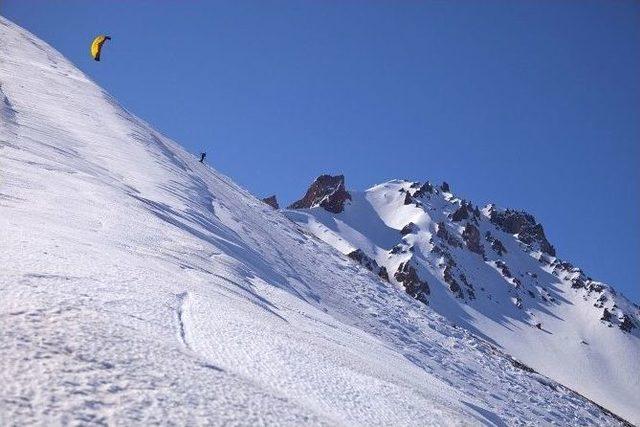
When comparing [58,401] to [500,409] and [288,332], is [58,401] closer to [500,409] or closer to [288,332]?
[288,332]

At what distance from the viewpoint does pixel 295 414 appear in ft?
9.34

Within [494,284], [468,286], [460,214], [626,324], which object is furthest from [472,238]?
[626,324]

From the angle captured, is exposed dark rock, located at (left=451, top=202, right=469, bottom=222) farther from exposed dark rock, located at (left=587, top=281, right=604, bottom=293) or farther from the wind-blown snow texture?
the wind-blown snow texture

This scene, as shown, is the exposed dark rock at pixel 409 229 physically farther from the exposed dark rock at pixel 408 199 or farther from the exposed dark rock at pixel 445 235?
the exposed dark rock at pixel 408 199

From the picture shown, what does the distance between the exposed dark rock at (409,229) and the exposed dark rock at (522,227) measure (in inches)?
2189

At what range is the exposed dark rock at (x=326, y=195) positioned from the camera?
10544cm

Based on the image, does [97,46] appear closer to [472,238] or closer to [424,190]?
[472,238]

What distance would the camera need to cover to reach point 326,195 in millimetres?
112500

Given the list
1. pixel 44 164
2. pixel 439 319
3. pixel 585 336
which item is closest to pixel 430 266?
pixel 585 336

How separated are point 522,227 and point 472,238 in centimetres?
4479

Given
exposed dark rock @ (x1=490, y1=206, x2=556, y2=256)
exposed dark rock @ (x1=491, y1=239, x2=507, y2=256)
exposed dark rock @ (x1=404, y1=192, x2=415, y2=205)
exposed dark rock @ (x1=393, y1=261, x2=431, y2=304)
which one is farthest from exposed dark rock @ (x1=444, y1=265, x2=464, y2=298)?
exposed dark rock @ (x1=490, y1=206, x2=556, y2=256)

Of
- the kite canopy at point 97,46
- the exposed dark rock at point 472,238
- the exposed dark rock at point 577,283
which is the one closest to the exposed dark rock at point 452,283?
the exposed dark rock at point 472,238

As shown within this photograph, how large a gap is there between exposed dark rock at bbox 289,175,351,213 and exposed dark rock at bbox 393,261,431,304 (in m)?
23.7

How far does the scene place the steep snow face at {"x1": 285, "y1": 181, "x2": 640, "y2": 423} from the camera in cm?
8481
